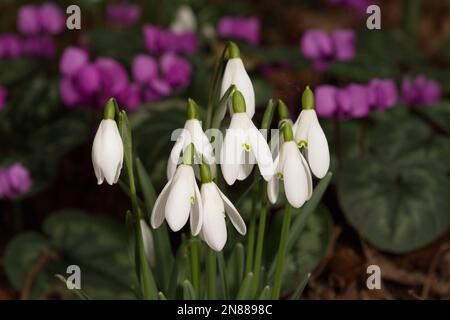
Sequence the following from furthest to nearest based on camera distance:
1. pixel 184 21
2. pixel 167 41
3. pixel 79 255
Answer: pixel 184 21 < pixel 167 41 < pixel 79 255

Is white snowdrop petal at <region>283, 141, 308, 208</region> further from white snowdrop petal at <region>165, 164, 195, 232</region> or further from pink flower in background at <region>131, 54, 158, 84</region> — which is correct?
pink flower in background at <region>131, 54, 158, 84</region>

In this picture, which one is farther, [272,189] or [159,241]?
[159,241]

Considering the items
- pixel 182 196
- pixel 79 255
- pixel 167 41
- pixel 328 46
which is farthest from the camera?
pixel 167 41

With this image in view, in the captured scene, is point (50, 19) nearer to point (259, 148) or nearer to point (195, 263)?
point (195, 263)

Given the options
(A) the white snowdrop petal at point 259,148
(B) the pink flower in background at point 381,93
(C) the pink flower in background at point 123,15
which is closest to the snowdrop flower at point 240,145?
(A) the white snowdrop petal at point 259,148

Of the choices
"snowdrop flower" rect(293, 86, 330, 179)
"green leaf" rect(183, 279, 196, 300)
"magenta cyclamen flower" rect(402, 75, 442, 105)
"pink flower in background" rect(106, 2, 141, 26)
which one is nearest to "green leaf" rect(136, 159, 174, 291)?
"green leaf" rect(183, 279, 196, 300)

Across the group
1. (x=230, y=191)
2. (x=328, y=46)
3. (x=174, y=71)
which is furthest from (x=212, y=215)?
(x=328, y=46)
